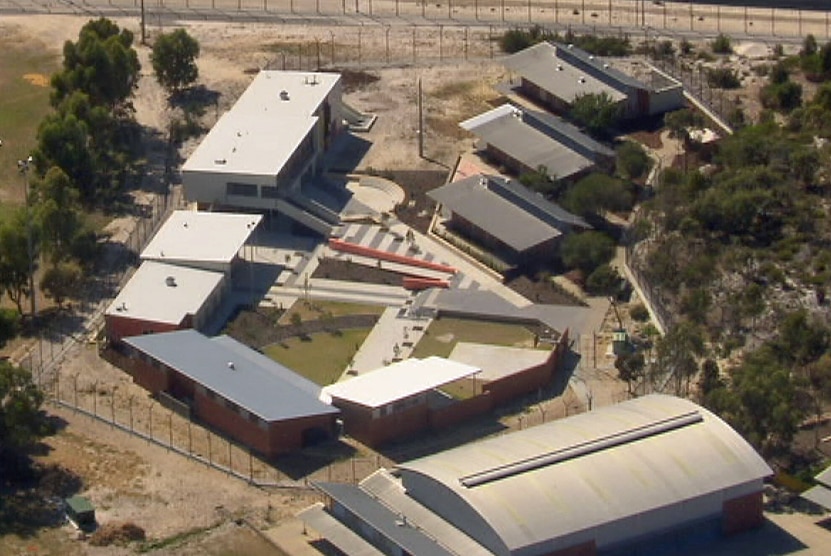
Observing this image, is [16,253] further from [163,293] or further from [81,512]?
[81,512]

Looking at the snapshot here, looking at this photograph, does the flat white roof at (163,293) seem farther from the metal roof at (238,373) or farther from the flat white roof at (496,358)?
the flat white roof at (496,358)

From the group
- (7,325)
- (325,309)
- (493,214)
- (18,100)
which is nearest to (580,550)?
(325,309)

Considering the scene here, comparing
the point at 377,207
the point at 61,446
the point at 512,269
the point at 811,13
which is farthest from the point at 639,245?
the point at 811,13

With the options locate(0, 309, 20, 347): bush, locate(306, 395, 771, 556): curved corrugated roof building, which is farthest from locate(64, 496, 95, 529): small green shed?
locate(0, 309, 20, 347): bush

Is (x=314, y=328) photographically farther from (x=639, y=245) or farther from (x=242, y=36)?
(x=242, y=36)

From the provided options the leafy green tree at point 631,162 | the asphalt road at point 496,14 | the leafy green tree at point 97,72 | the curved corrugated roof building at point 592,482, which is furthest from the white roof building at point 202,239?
the asphalt road at point 496,14

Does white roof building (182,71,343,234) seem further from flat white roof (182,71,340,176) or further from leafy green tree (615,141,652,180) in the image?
leafy green tree (615,141,652,180)
